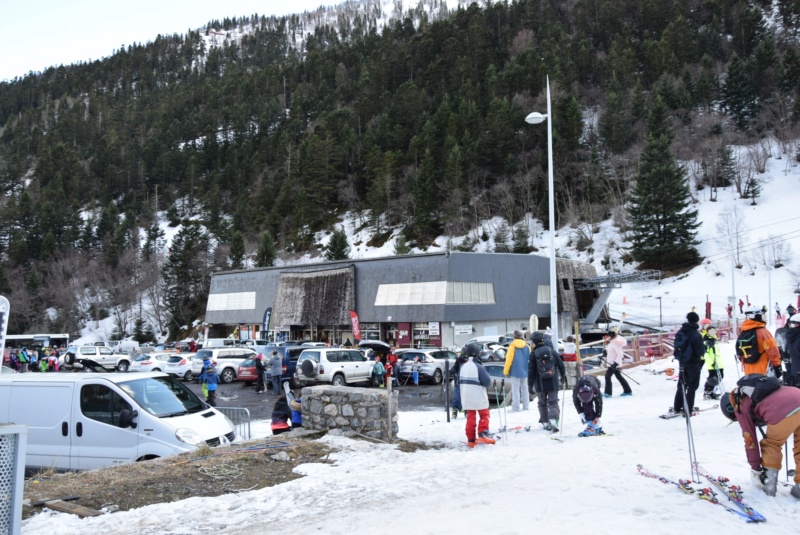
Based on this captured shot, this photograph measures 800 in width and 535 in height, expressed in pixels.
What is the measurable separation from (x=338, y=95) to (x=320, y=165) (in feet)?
90.5

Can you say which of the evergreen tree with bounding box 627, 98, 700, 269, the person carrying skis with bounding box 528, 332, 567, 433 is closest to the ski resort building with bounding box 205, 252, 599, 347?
the evergreen tree with bounding box 627, 98, 700, 269

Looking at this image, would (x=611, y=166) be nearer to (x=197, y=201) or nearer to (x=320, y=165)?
(x=320, y=165)

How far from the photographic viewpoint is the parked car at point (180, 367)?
95.2 feet

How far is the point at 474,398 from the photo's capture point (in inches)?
374

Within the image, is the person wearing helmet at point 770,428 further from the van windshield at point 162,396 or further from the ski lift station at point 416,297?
the ski lift station at point 416,297

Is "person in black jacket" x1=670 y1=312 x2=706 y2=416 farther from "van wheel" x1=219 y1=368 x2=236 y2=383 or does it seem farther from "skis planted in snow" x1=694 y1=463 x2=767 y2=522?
"van wheel" x1=219 y1=368 x2=236 y2=383

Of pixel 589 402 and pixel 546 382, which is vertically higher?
pixel 546 382

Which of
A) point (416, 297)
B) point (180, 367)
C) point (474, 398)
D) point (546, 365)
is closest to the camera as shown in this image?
point (474, 398)

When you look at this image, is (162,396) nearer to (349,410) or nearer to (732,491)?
(349,410)

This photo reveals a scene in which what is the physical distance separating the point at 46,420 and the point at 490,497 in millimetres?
7012

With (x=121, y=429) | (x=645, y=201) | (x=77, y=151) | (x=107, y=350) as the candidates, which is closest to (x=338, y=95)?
(x=77, y=151)

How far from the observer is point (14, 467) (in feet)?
12.4

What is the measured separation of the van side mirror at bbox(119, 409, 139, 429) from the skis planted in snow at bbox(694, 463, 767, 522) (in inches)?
296

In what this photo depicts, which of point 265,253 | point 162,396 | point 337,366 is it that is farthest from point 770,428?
point 265,253
